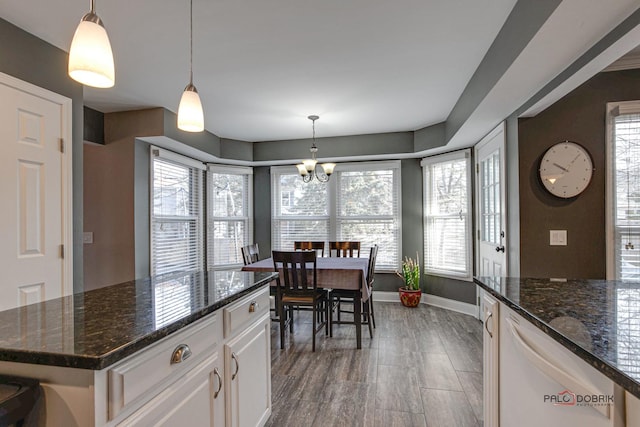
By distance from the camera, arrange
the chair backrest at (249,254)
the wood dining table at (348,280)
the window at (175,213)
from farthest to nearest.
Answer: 1. the window at (175,213)
2. the chair backrest at (249,254)
3. the wood dining table at (348,280)

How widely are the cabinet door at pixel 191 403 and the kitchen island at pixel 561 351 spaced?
3.98 ft

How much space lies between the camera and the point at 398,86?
10.3 ft

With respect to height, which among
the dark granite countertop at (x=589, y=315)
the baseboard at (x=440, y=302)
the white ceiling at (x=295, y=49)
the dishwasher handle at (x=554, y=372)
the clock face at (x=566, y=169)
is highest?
the white ceiling at (x=295, y=49)

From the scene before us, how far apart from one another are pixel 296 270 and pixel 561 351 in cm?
248

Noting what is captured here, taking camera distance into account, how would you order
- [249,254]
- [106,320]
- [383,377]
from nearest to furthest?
[106,320] → [383,377] → [249,254]

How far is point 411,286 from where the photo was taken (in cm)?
480

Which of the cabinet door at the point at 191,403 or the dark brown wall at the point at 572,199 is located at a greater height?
the dark brown wall at the point at 572,199

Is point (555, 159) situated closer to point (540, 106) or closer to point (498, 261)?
point (540, 106)

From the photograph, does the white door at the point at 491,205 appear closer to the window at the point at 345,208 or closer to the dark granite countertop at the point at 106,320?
the window at the point at 345,208

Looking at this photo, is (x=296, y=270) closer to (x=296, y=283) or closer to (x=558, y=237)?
(x=296, y=283)

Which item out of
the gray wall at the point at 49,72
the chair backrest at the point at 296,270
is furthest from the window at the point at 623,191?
the gray wall at the point at 49,72

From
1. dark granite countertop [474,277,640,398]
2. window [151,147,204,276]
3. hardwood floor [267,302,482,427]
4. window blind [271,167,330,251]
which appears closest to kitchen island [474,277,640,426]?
dark granite countertop [474,277,640,398]

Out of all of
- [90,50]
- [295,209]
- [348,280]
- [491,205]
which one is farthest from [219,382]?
[295,209]

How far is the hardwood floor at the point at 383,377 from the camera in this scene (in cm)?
215
